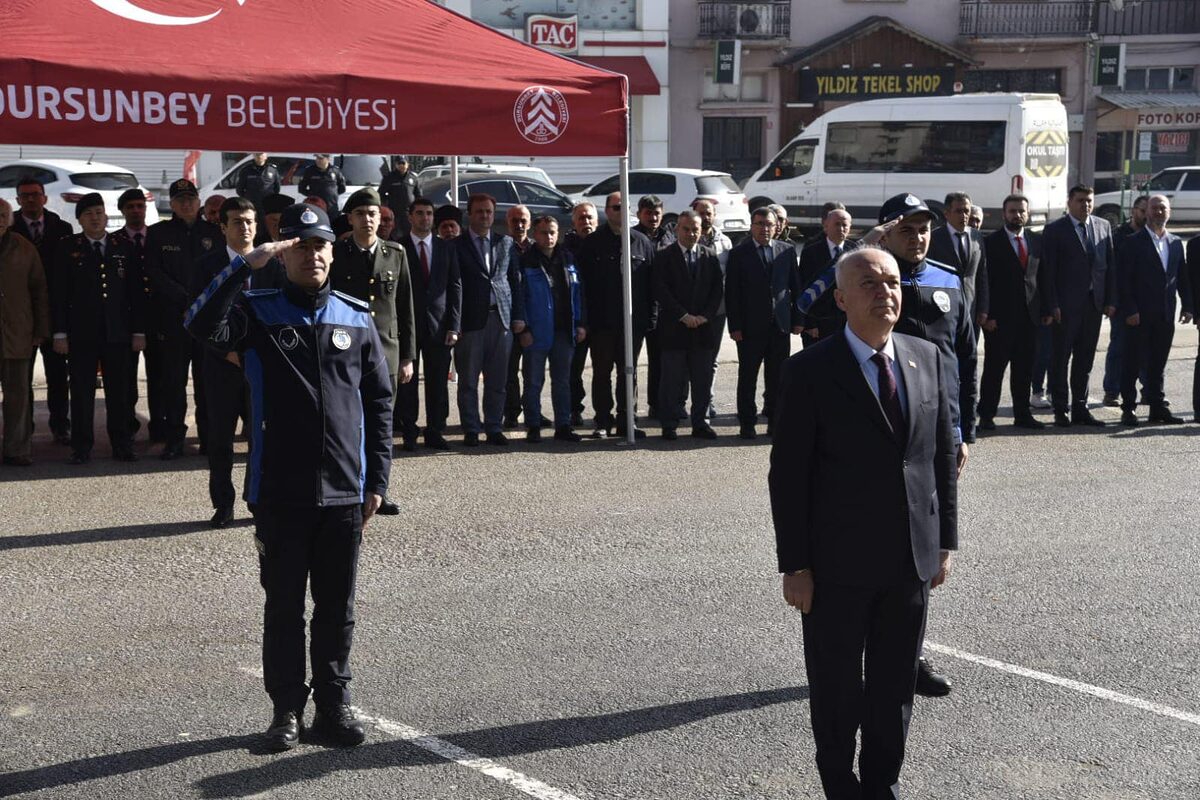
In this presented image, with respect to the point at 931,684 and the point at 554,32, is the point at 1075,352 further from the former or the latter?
the point at 554,32

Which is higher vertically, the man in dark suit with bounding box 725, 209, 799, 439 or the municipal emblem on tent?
the municipal emblem on tent

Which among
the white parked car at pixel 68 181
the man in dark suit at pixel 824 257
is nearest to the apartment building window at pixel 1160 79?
the white parked car at pixel 68 181

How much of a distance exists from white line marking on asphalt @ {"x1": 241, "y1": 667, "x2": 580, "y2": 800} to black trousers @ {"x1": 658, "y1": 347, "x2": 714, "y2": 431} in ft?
21.2

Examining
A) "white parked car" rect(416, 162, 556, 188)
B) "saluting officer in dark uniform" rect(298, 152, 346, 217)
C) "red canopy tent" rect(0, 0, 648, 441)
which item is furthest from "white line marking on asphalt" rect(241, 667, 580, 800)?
"white parked car" rect(416, 162, 556, 188)

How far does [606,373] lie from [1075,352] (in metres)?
4.37

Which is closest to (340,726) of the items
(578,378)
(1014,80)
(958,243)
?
(578,378)

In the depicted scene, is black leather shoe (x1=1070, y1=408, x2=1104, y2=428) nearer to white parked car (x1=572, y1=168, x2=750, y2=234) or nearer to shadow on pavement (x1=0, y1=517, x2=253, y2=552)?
shadow on pavement (x1=0, y1=517, x2=253, y2=552)

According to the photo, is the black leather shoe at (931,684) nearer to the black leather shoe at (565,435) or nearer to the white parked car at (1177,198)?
the black leather shoe at (565,435)

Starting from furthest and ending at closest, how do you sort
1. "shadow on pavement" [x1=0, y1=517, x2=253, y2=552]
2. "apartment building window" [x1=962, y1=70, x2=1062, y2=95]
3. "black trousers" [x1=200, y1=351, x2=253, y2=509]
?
"apartment building window" [x1=962, y1=70, x2=1062, y2=95]
"black trousers" [x1=200, y1=351, x2=253, y2=509]
"shadow on pavement" [x1=0, y1=517, x2=253, y2=552]

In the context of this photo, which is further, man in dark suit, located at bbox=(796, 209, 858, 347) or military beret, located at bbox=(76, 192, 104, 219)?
military beret, located at bbox=(76, 192, 104, 219)

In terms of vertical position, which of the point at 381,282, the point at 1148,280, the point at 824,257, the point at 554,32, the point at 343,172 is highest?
the point at 554,32

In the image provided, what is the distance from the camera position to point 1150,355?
41.8 ft

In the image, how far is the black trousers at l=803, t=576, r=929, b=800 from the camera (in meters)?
4.43

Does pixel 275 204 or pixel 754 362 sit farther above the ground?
pixel 275 204
